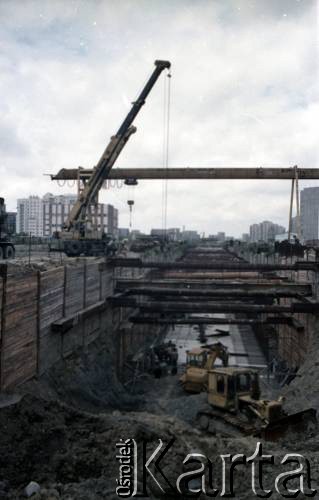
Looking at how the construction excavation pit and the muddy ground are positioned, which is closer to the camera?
the muddy ground

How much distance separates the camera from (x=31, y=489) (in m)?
8.07

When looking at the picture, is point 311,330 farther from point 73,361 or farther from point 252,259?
point 252,259

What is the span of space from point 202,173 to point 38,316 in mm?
20638

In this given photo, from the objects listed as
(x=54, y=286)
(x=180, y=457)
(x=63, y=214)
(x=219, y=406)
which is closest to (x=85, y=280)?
(x=54, y=286)

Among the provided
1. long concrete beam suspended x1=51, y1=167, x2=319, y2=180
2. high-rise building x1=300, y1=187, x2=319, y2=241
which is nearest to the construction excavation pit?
long concrete beam suspended x1=51, y1=167, x2=319, y2=180

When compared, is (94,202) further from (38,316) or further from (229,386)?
(229,386)

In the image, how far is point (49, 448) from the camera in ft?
34.1

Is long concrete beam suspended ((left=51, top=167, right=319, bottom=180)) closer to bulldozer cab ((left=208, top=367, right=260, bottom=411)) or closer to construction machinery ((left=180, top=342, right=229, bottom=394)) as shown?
construction machinery ((left=180, top=342, right=229, bottom=394))

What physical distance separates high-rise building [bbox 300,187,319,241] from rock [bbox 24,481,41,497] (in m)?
86.9

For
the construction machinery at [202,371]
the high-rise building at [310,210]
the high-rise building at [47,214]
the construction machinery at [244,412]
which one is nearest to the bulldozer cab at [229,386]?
the construction machinery at [244,412]

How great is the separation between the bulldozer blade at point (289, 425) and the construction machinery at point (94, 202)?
55.0 feet

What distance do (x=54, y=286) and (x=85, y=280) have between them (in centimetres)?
406

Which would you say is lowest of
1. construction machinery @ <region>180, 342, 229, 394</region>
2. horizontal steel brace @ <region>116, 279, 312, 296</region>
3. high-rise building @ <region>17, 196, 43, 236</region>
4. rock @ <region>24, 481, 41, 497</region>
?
construction machinery @ <region>180, 342, 229, 394</region>

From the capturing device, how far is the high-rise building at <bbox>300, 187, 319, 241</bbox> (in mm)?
88938
